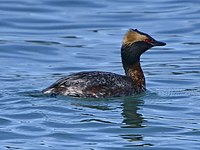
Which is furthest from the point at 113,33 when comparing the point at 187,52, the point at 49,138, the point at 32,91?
the point at 49,138

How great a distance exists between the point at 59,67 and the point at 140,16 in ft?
21.5

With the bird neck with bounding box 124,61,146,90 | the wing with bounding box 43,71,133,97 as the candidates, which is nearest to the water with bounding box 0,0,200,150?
the wing with bounding box 43,71,133,97

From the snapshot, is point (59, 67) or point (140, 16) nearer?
point (59, 67)

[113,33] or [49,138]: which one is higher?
[113,33]

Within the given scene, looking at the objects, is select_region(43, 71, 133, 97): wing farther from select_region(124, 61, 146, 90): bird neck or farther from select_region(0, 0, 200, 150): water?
select_region(124, 61, 146, 90): bird neck

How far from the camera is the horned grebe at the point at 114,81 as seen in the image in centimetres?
1609

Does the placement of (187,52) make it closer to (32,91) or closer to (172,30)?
(172,30)

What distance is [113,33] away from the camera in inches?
936

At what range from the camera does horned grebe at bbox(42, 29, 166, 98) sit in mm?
16086

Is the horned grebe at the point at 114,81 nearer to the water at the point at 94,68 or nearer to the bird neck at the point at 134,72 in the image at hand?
the bird neck at the point at 134,72

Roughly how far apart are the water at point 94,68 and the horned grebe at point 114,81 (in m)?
0.17

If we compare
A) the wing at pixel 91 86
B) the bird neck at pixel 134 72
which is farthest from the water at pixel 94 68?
the bird neck at pixel 134 72

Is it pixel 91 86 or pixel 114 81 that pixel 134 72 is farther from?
pixel 91 86

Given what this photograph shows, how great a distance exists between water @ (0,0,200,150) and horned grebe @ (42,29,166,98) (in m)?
0.17
